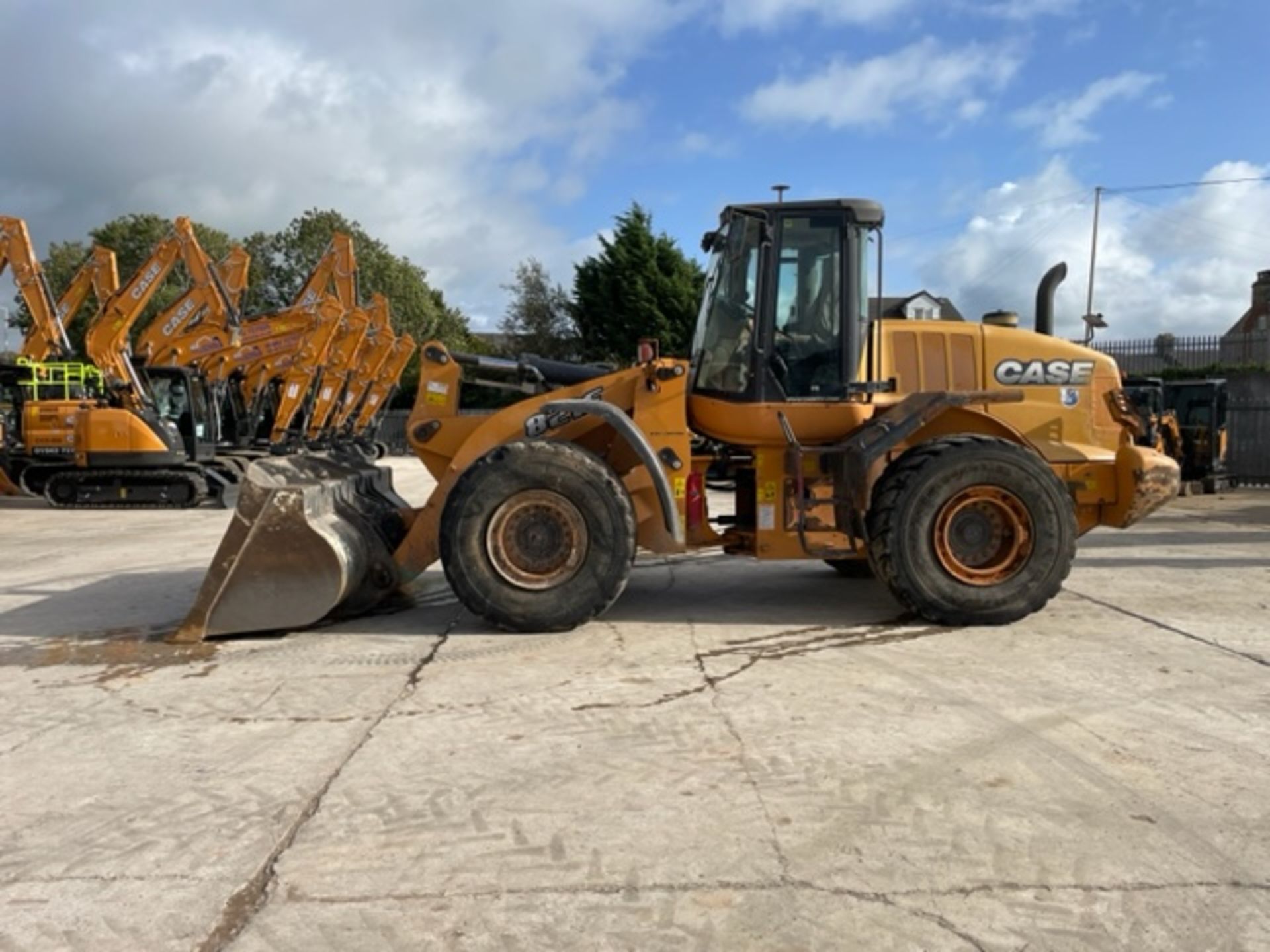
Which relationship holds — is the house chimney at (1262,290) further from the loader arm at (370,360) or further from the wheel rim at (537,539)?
the wheel rim at (537,539)

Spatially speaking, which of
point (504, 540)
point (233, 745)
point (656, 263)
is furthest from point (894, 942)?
point (656, 263)

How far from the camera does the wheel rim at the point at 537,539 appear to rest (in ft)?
20.7

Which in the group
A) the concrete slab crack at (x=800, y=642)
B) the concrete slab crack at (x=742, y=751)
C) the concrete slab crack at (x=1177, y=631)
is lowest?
the concrete slab crack at (x=742, y=751)

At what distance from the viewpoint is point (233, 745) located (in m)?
4.39

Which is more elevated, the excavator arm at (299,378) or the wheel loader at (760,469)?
the excavator arm at (299,378)

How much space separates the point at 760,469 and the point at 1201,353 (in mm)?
21344

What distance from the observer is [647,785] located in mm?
3850

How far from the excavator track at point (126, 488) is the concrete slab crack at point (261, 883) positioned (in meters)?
14.7

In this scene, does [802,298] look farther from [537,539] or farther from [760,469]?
[537,539]

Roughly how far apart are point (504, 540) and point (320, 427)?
20.2 m

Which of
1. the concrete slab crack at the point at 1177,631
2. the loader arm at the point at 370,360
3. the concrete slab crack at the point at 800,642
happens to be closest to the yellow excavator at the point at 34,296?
the loader arm at the point at 370,360

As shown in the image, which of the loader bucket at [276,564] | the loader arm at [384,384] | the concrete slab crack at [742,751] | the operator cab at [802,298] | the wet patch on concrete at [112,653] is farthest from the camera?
the loader arm at [384,384]

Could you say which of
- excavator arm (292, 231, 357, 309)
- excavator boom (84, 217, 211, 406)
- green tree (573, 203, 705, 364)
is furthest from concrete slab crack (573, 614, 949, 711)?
green tree (573, 203, 705, 364)

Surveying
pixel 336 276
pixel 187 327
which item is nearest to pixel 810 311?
pixel 187 327
